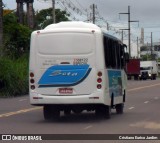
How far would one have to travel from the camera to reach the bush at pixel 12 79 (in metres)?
38.9

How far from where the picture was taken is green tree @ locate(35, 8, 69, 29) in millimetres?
100250

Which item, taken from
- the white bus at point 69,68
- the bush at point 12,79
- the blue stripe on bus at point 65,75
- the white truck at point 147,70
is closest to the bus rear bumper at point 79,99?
the white bus at point 69,68

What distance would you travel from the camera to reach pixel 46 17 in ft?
355

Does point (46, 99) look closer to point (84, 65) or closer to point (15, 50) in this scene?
point (84, 65)

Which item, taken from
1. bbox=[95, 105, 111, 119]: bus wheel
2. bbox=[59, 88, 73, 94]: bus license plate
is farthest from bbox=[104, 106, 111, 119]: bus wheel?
bbox=[59, 88, 73, 94]: bus license plate

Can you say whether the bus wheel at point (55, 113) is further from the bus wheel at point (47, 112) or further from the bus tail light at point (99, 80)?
the bus tail light at point (99, 80)

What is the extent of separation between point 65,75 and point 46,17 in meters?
90.0

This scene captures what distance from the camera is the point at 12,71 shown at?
39969 mm

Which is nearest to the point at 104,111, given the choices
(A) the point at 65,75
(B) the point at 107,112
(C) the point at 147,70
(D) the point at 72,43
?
(B) the point at 107,112

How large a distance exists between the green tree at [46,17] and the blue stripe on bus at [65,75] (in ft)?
254

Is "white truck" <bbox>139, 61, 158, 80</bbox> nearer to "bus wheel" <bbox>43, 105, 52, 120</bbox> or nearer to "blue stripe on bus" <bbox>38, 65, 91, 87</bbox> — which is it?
"bus wheel" <bbox>43, 105, 52, 120</bbox>

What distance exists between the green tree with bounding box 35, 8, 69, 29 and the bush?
55.5 m

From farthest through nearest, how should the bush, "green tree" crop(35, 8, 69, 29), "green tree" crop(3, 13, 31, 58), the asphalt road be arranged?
"green tree" crop(35, 8, 69, 29) < "green tree" crop(3, 13, 31, 58) < the bush < the asphalt road

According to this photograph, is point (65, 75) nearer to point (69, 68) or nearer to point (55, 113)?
point (69, 68)
